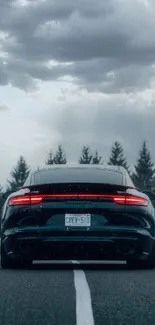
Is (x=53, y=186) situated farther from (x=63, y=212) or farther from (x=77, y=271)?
(x=77, y=271)

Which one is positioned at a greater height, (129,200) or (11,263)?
(129,200)

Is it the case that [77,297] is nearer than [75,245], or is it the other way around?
[77,297]

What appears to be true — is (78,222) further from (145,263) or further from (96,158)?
(96,158)

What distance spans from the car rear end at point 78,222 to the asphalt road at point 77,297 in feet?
1.12

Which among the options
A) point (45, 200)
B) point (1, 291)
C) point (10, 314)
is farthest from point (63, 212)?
point (10, 314)

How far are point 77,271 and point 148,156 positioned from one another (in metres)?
131

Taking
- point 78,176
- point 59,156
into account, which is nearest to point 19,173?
point 59,156

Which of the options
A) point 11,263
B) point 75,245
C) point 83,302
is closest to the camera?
point 83,302

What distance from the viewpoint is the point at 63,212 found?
1226 cm

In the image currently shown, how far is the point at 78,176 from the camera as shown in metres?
12.7

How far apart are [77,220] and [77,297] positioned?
379 centimetres

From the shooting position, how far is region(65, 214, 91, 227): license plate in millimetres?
12227

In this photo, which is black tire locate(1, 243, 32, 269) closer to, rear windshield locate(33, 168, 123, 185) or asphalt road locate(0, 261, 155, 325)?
asphalt road locate(0, 261, 155, 325)

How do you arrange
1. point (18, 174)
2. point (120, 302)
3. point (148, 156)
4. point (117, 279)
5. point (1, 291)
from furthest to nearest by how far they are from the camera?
point (18, 174), point (148, 156), point (117, 279), point (1, 291), point (120, 302)
